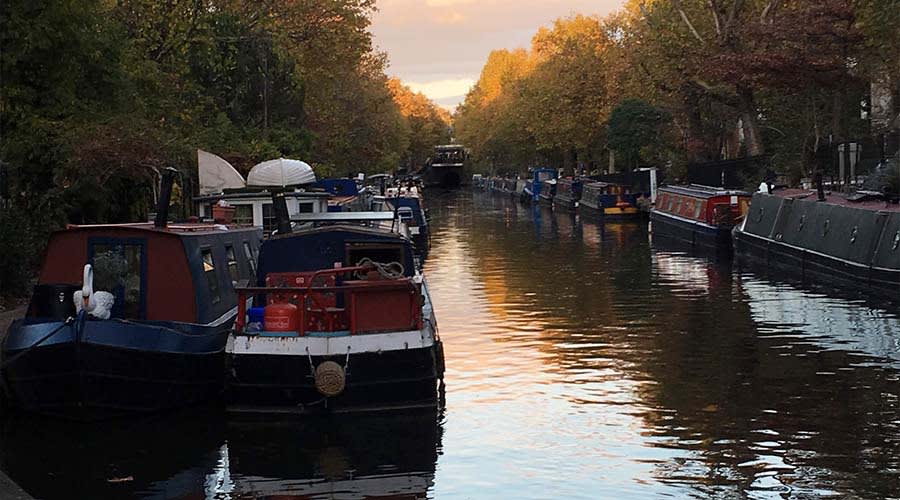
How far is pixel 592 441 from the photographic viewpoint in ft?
50.6

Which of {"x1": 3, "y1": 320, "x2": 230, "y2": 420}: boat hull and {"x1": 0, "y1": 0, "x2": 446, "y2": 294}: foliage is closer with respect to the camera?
{"x1": 3, "y1": 320, "x2": 230, "y2": 420}: boat hull

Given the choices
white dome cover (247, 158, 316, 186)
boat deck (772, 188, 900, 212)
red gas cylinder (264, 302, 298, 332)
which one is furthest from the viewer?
boat deck (772, 188, 900, 212)

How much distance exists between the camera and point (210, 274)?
18.7 metres

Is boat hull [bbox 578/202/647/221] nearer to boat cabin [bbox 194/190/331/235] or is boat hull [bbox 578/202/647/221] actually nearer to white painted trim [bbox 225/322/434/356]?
boat cabin [bbox 194/190/331/235]

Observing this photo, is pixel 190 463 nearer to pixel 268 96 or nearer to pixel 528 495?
pixel 528 495

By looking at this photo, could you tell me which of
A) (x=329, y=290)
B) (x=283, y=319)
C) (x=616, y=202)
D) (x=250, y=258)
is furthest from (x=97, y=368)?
(x=616, y=202)

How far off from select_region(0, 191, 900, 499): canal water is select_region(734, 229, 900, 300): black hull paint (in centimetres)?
215

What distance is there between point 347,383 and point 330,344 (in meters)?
0.54

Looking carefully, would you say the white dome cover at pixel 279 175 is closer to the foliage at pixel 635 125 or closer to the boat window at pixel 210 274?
the boat window at pixel 210 274

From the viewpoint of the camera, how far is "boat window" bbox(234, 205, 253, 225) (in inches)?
1169

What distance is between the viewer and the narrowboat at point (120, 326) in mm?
15938

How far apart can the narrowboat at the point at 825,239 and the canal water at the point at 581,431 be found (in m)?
2.63

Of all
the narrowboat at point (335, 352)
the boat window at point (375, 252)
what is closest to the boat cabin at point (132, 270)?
the narrowboat at point (335, 352)

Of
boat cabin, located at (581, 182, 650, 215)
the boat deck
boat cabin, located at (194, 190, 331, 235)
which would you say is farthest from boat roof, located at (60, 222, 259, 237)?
boat cabin, located at (581, 182, 650, 215)
